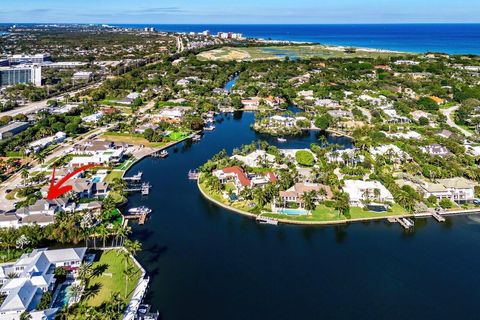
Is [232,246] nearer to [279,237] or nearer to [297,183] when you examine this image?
[279,237]

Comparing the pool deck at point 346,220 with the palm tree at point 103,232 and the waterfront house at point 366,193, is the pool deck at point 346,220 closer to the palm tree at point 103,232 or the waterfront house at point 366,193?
the waterfront house at point 366,193

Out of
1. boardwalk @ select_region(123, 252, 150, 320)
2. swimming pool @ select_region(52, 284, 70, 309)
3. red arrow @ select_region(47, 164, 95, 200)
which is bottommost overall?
swimming pool @ select_region(52, 284, 70, 309)

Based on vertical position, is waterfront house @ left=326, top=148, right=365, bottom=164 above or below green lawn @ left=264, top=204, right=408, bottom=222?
above

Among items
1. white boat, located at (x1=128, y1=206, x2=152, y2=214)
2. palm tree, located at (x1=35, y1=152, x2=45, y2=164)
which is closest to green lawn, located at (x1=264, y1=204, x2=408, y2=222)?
white boat, located at (x1=128, y1=206, x2=152, y2=214)

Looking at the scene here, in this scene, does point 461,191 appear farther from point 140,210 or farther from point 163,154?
point 163,154

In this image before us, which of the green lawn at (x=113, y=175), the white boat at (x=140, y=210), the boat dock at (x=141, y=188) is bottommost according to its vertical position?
the white boat at (x=140, y=210)

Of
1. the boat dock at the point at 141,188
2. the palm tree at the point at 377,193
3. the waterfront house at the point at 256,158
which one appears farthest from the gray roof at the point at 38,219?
the palm tree at the point at 377,193

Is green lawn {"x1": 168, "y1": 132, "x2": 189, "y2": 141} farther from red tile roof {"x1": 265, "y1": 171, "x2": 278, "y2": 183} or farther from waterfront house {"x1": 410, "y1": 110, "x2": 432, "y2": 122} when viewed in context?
waterfront house {"x1": 410, "y1": 110, "x2": 432, "y2": 122}
